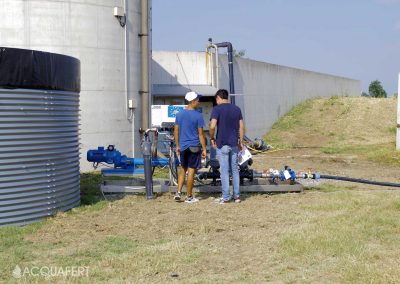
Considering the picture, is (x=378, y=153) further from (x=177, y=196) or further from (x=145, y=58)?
(x=177, y=196)

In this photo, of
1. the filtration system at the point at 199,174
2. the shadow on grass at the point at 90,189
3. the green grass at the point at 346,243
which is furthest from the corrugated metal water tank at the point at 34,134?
the green grass at the point at 346,243

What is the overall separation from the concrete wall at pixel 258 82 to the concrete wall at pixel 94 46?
6.60m

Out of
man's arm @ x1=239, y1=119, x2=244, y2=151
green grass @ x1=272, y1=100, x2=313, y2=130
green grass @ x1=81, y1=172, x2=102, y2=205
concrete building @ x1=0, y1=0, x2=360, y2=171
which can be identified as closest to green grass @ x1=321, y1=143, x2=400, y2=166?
green grass @ x1=272, y1=100, x2=313, y2=130

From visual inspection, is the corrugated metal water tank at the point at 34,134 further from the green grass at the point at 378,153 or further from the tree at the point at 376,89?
the tree at the point at 376,89

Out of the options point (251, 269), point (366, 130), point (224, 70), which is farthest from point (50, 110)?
point (366, 130)

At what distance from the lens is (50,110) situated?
8477mm

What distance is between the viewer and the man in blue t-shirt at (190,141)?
962 cm

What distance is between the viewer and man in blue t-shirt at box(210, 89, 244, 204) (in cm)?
963

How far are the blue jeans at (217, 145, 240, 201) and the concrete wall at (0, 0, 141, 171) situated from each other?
5.52 m

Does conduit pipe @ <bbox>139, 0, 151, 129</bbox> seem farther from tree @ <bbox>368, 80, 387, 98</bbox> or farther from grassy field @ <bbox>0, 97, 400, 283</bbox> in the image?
tree @ <bbox>368, 80, 387, 98</bbox>

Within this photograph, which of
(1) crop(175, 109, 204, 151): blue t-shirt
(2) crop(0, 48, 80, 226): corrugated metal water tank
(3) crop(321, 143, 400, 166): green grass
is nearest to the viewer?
(2) crop(0, 48, 80, 226): corrugated metal water tank

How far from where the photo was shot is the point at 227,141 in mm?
9609

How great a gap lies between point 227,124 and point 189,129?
641 millimetres

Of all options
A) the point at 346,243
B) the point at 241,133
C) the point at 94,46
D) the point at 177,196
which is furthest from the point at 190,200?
the point at 94,46
